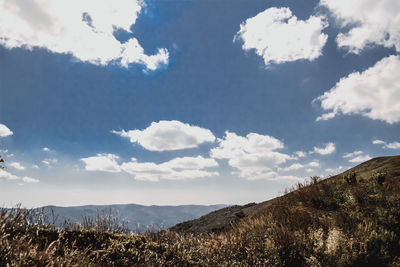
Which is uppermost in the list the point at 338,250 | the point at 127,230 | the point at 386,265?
the point at 127,230

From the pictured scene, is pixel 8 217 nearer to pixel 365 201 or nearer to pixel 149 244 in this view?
pixel 149 244

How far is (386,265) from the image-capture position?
624 centimetres

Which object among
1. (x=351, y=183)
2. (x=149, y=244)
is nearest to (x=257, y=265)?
(x=149, y=244)

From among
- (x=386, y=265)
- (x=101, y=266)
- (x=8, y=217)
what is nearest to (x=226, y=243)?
(x=101, y=266)

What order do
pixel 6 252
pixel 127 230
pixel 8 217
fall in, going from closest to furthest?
pixel 6 252
pixel 8 217
pixel 127 230

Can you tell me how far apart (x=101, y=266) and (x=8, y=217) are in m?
3.54

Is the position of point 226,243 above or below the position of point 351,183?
below

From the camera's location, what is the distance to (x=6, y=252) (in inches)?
Answer: 181

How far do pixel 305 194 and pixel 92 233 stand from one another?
9.59 metres

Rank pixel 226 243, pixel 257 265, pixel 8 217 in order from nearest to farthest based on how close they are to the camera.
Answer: pixel 257 265
pixel 8 217
pixel 226 243

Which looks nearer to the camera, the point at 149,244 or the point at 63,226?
the point at 149,244

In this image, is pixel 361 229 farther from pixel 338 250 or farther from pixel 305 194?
pixel 305 194

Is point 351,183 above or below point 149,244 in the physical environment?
above

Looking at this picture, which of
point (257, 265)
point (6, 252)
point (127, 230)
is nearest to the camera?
point (6, 252)
